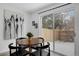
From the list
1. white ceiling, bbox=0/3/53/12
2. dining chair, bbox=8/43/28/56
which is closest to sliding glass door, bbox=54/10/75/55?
white ceiling, bbox=0/3/53/12

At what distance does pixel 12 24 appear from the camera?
1.47 metres

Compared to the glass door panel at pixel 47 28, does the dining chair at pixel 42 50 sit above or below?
below

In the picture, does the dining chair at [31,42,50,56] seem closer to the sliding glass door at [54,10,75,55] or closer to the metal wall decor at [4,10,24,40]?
the sliding glass door at [54,10,75,55]

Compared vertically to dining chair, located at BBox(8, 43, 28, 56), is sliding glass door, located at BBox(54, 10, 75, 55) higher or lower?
higher

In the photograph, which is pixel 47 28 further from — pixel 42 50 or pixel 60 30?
pixel 42 50

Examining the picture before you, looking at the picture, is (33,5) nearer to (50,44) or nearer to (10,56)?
(50,44)

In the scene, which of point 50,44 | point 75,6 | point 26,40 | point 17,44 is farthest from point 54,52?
point 75,6

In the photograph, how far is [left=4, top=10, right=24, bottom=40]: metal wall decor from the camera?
1.42 metres

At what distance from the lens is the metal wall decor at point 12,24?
1.42 meters

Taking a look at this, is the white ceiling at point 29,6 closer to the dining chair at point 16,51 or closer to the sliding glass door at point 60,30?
the sliding glass door at point 60,30

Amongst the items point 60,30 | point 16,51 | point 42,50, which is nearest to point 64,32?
point 60,30

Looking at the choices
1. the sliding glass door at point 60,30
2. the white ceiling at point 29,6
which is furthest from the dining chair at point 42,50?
the white ceiling at point 29,6

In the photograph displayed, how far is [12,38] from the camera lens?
1.45 metres

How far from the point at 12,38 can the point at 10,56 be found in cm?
26
